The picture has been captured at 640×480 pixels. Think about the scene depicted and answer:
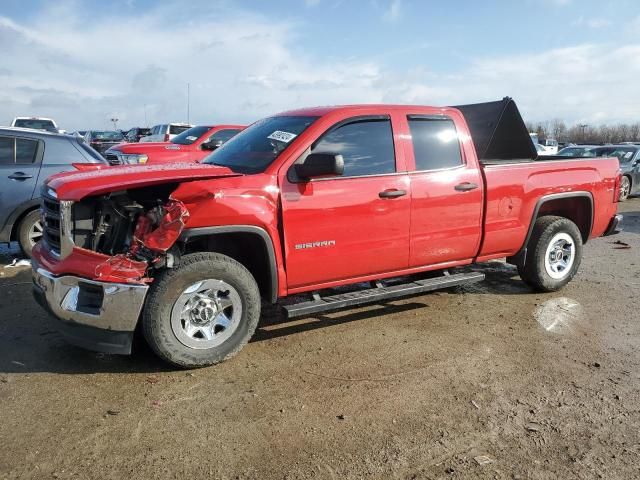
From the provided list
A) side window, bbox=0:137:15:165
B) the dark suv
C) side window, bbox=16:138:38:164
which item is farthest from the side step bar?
side window, bbox=0:137:15:165

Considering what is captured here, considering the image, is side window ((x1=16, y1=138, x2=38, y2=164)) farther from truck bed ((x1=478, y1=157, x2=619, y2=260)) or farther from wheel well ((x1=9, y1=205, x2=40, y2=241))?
truck bed ((x1=478, y1=157, x2=619, y2=260))

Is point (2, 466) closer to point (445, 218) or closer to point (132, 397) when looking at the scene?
point (132, 397)

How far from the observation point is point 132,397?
3521 millimetres

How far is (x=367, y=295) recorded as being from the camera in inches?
180

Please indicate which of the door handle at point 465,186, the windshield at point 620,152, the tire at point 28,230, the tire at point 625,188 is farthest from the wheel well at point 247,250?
the windshield at point 620,152

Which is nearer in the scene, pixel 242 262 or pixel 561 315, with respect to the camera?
pixel 242 262

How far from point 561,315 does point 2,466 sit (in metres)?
4.81

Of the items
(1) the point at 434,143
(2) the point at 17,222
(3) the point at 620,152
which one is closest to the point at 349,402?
(1) the point at 434,143

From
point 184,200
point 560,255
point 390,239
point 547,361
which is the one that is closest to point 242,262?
point 184,200

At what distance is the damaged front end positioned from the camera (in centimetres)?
364

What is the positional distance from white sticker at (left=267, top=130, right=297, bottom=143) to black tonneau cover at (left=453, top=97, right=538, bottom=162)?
2.90 m

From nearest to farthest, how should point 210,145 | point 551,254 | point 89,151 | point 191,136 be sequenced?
point 551,254
point 89,151
point 210,145
point 191,136

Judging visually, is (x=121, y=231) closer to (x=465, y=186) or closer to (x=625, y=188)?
(x=465, y=186)

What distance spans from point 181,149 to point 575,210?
7.52 metres
